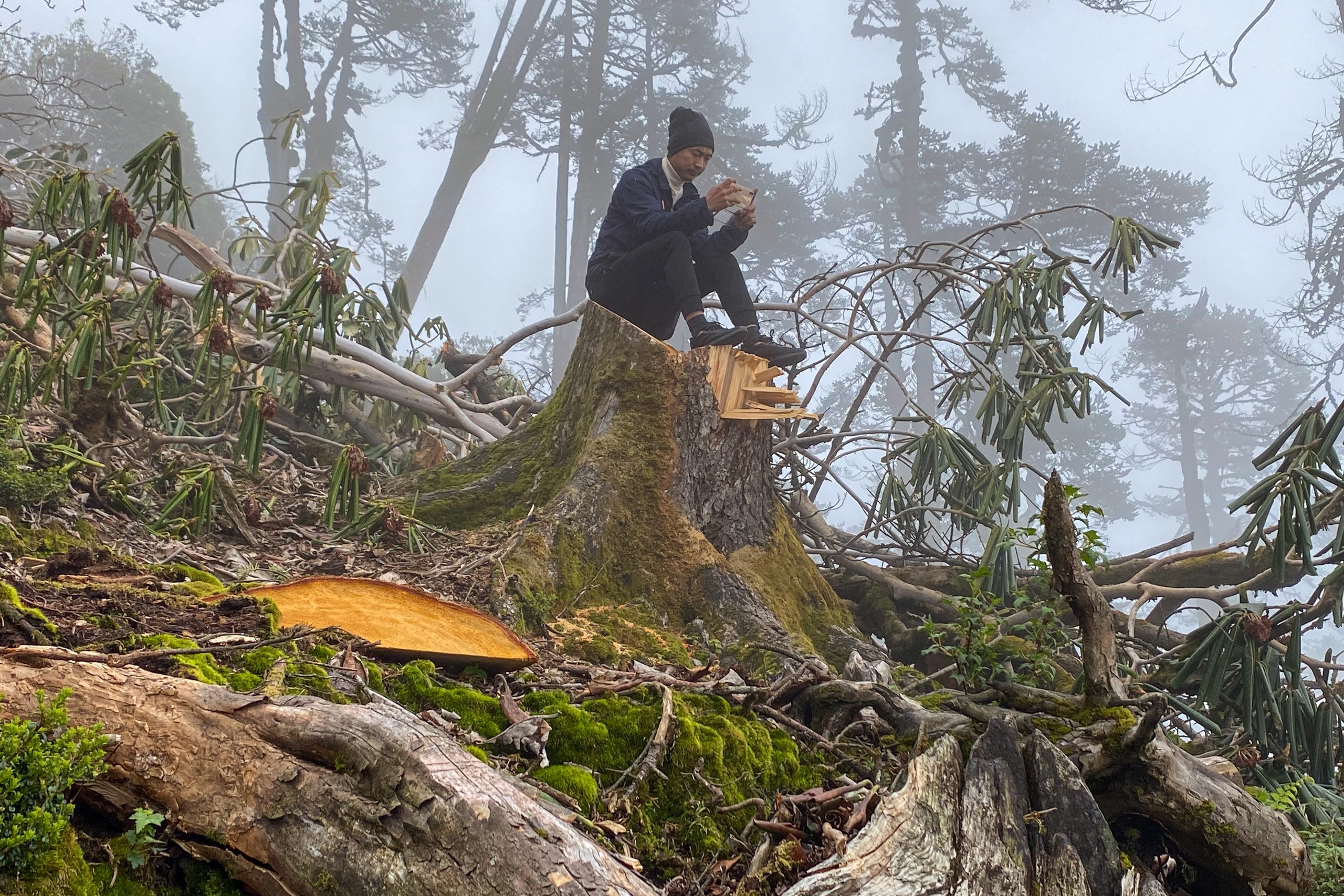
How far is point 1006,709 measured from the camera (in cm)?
216

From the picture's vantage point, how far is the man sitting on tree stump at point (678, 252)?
3.91 meters

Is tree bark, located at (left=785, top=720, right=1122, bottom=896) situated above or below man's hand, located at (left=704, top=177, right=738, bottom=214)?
below

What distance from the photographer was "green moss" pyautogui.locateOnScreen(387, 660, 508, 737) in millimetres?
1951

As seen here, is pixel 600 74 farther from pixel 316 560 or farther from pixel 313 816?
pixel 313 816

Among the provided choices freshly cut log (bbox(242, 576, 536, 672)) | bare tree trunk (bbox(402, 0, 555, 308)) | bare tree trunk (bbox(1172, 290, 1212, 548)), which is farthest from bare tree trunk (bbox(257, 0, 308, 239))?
bare tree trunk (bbox(1172, 290, 1212, 548))

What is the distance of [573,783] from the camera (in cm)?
173

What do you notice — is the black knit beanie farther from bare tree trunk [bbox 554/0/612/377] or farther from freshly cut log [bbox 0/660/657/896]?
bare tree trunk [bbox 554/0/612/377]

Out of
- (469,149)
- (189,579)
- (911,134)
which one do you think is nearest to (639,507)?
(189,579)

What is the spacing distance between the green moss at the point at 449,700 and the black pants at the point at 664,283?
2302 millimetres

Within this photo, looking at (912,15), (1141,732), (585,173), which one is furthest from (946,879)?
(912,15)

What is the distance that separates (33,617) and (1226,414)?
→ 134ft

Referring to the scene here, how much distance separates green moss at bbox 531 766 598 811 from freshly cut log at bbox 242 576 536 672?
52 centimetres

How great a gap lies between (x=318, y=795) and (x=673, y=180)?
3.63m

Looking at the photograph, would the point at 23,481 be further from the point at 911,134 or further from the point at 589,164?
the point at 911,134
